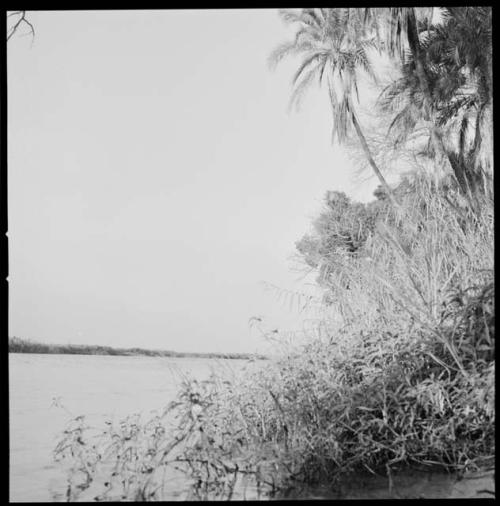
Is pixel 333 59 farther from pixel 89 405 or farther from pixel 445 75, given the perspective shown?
pixel 89 405

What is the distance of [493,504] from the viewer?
2697mm

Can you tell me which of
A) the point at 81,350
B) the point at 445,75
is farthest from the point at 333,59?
the point at 81,350

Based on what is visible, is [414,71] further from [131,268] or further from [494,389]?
[494,389]

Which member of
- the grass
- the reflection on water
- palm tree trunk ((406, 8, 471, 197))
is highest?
palm tree trunk ((406, 8, 471, 197))

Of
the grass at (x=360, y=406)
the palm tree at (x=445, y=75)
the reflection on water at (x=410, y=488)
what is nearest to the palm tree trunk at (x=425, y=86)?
the palm tree at (x=445, y=75)

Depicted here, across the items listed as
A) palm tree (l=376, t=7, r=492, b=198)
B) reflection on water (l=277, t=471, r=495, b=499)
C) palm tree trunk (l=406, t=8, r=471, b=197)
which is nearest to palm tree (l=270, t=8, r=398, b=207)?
palm tree (l=376, t=7, r=492, b=198)

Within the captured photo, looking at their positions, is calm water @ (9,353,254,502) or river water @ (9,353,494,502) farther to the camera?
calm water @ (9,353,254,502)

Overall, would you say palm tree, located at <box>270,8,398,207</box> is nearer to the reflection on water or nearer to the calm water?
the calm water

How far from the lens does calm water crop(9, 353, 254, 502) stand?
3242 mm

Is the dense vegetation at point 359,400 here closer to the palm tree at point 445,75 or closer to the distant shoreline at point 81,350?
the distant shoreline at point 81,350

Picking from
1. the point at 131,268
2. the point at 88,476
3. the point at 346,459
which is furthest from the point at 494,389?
the point at 131,268

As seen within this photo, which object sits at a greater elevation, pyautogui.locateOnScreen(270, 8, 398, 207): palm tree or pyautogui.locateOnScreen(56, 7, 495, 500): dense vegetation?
pyautogui.locateOnScreen(270, 8, 398, 207): palm tree

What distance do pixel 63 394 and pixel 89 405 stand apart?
0.64 metres
